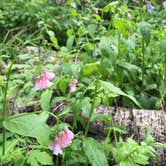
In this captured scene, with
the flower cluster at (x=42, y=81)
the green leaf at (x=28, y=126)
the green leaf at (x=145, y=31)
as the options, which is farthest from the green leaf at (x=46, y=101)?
the green leaf at (x=145, y=31)

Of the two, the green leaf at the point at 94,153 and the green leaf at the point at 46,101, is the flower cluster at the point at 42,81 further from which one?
the green leaf at the point at 94,153

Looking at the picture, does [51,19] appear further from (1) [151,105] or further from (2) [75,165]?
(2) [75,165]

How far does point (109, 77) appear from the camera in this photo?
272 cm

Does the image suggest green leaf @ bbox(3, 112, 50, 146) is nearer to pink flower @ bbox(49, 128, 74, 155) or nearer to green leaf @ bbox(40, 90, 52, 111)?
pink flower @ bbox(49, 128, 74, 155)

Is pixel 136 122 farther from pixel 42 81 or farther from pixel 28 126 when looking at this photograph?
pixel 28 126

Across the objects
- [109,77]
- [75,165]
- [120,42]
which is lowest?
[75,165]

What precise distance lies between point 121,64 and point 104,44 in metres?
0.62

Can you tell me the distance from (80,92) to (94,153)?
0.53m

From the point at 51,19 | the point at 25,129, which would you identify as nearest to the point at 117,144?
the point at 25,129

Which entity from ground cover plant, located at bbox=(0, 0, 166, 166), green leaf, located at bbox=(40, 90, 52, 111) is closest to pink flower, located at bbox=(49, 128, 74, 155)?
ground cover plant, located at bbox=(0, 0, 166, 166)

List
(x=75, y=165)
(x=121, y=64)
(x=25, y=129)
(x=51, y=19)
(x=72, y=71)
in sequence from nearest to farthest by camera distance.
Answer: (x=25, y=129)
(x=75, y=165)
(x=72, y=71)
(x=121, y=64)
(x=51, y=19)

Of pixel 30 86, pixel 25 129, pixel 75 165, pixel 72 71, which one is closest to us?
pixel 25 129

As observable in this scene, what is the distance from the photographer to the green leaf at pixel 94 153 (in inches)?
70.2

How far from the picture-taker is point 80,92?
2.28 meters
